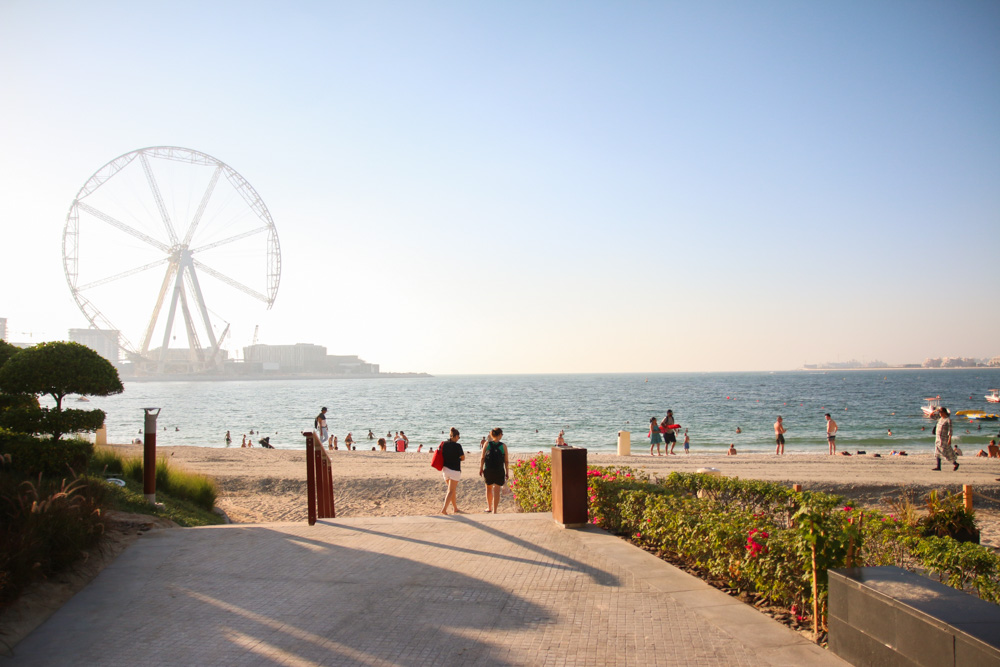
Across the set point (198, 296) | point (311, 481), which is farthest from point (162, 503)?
point (198, 296)

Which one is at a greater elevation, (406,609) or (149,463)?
(149,463)

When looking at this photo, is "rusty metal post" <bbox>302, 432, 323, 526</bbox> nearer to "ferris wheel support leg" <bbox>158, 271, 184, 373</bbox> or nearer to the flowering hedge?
the flowering hedge

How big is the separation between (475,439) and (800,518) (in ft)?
133

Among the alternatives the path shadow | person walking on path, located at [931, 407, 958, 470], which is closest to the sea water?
person walking on path, located at [931, 407, 958, 470]

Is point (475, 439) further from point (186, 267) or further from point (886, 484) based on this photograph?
point (186, 267)

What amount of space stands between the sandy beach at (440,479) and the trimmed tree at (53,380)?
3648 mm

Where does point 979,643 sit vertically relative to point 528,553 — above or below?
above

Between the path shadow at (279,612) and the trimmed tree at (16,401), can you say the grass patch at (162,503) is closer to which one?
the trimmed tree at (16,401)

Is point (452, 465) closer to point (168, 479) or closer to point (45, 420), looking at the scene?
point (168, 479)

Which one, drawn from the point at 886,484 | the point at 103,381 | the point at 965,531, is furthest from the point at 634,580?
the point at 886,484

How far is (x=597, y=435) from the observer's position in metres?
45.3

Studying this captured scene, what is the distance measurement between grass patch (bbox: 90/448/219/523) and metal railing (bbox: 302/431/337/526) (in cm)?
301

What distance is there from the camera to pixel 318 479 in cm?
932

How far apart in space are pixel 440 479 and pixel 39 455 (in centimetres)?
987
